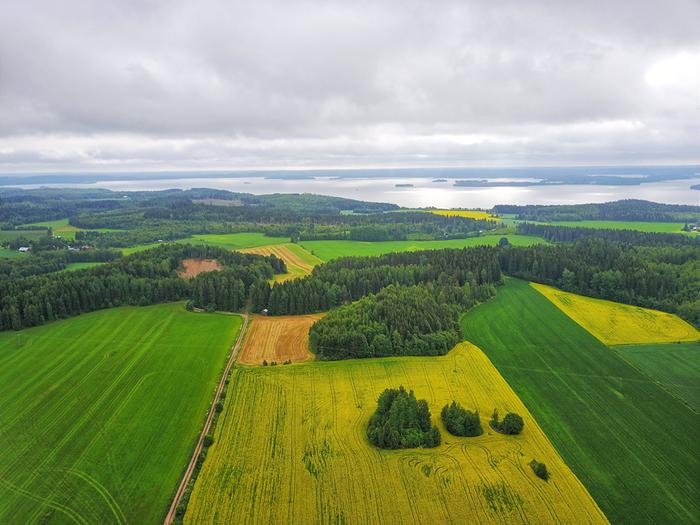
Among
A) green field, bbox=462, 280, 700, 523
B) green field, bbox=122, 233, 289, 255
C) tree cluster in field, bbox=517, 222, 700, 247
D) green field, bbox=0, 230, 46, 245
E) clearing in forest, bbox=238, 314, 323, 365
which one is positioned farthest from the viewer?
green field, bbox=0, 230, 46, 245

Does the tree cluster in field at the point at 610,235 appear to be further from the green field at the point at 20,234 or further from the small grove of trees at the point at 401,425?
the green field at the point at 20,234

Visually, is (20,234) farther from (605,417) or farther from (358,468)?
(605,417)

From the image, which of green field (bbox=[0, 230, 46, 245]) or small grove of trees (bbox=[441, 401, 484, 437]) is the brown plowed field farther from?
green field (bbox=[0, 230, 46, 245])

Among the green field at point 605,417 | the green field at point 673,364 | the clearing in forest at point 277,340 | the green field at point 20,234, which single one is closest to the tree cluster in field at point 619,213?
the green field at point 673,364

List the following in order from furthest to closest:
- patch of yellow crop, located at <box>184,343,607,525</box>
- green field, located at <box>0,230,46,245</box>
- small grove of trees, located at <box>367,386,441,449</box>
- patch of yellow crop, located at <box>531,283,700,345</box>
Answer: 1. green field, located at <box>0,230,46,245</box>
2. patch of yellow crop, located at <box>531,283,700,345</box>
3. small grove of trees, located at <box>367,386,441,449</box>
4. patch of yellow crop, located at <box>184,343,607,525</box>

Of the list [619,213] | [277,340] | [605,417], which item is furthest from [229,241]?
[619,213]

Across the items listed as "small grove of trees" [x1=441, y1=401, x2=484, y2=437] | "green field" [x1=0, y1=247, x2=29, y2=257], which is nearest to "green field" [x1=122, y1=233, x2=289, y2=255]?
"green field" [x1=0, y1=247, x2=29, y2=257]

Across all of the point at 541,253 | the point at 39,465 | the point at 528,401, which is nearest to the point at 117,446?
the point at 39,465
